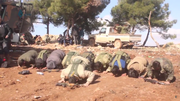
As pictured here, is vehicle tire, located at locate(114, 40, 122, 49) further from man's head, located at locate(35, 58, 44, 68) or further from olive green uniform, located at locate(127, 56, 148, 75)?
man's head, located at locate(35, 58, 44, 68)

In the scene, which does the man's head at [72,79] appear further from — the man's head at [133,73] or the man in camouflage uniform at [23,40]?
the man in camouflage uniform at [23,40]

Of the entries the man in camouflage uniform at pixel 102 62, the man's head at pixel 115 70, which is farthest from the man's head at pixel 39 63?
the man's head at pixel 115 70

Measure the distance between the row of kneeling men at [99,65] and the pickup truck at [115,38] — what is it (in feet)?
23.7

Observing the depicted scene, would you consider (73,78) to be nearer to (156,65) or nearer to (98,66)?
(98,66)

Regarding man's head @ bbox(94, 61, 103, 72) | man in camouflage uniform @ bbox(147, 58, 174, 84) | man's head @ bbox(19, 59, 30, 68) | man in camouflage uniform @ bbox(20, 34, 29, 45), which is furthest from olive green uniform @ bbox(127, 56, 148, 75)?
man in camouflage uniform @ bbox(20, 34, 29, 45)

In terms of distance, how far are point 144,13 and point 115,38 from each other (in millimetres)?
8257

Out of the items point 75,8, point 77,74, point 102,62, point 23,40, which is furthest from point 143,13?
point 77,74

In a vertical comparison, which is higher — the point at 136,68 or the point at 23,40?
the point at 23,40

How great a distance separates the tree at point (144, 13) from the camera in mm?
21373

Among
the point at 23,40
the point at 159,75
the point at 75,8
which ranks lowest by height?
the point at 159,75

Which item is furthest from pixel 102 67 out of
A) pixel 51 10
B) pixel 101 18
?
pixel 101 18

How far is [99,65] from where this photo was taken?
21.5 feet

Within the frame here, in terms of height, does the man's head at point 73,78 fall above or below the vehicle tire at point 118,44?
below

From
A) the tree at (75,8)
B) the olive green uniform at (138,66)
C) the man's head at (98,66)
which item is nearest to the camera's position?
the olive green uniform at (138,66)
